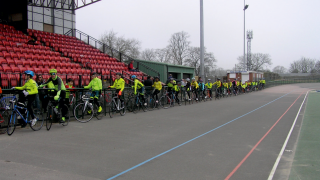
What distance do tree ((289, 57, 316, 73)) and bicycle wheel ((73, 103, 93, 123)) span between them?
119m

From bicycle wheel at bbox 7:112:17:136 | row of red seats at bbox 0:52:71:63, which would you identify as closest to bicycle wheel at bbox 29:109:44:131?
bicycle wheel at bbox 7:112:17:136

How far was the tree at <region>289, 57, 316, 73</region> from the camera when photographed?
11052 cm

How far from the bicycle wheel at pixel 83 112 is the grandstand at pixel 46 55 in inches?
115

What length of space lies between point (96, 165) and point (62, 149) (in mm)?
1507

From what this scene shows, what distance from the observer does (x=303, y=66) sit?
112 meters

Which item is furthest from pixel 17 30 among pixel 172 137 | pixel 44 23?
pixel 172 137

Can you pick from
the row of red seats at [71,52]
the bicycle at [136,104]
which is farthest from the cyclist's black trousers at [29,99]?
the row of red seats at [71,52]

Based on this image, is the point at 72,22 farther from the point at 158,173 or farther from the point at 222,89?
the point at 158,173

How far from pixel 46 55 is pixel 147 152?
14.3 metres

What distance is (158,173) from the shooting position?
4.54 meters

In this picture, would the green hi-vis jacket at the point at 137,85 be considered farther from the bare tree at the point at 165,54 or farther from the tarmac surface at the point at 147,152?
the bare tree at the point at 165,54

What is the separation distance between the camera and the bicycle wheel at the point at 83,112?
32.1 feet

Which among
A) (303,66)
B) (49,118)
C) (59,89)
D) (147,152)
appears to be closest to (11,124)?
(49,118)

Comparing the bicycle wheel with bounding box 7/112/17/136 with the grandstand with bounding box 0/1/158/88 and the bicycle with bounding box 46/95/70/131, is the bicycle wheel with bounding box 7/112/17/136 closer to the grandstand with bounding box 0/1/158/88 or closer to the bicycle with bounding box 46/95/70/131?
the bicycle with bounding box 46/95/70/131
